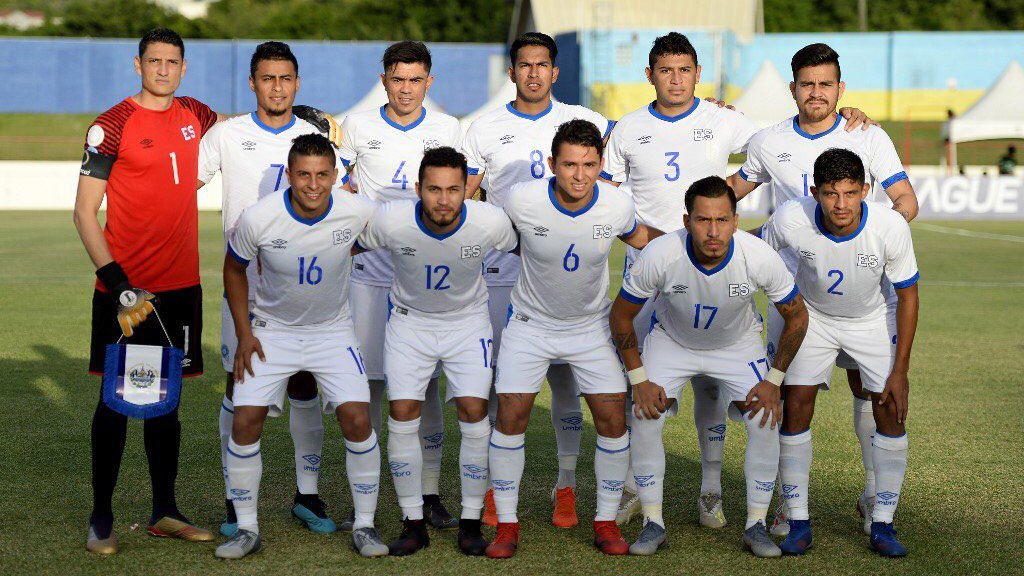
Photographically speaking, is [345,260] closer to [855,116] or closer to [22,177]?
[855,116]

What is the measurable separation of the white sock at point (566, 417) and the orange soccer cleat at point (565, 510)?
0.19m

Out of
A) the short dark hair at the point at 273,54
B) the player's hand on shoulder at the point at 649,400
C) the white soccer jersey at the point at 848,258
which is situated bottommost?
the player's hand on shoulder at the point at 649,400

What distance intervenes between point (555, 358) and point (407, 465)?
922 millimetres

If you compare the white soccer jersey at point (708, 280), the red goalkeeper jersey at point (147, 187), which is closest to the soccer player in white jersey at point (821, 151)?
the white soccer jersey at point (708, 280)

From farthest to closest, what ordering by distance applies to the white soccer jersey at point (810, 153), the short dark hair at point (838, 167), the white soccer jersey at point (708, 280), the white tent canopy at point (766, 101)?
the white tent canopy at point (766, 101), the white soccer jersey at point (810, 153), the white soccer jersey at point (708, 280), the short dark hair at point (838, 167)

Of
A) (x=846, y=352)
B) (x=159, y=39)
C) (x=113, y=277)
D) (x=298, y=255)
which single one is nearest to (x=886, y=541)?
(x=846, y=352)

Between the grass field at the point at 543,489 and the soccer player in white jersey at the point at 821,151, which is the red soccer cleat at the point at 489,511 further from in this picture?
the soccer player in white jersey at the point at 821,151

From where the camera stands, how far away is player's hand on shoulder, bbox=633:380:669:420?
554 cm

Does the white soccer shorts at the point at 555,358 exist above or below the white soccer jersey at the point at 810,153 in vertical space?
below

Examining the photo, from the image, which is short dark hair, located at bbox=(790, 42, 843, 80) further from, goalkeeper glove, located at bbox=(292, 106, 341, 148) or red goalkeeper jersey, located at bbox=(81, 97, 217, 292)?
red goalkeeper jersey, located at bbox=(81, 97, 217, 292)

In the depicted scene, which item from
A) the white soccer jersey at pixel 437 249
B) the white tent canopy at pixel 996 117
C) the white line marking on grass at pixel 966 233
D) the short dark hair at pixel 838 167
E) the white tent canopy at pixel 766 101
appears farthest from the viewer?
the white tent canopy at pixel 766 101

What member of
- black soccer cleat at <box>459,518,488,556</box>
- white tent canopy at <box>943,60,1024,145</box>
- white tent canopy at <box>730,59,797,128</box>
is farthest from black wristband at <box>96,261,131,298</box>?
white tent canopy at <box>943,60,1024,145</box>

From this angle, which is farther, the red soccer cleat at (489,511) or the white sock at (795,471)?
the red soccer cleat at (489,511)

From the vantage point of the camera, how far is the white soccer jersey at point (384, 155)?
6305 mm
